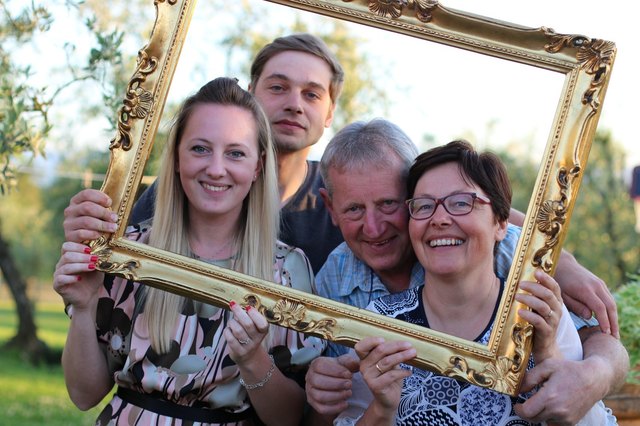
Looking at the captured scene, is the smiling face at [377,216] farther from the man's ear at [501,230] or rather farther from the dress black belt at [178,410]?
the dress black belt at [178,410]

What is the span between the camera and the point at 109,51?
4.39 metres

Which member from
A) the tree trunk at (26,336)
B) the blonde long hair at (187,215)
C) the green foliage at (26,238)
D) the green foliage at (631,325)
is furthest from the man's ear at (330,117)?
the green foliage at (26,238)

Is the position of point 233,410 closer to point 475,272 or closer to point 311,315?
point 311,315

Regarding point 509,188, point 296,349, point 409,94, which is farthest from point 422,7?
point 296,349

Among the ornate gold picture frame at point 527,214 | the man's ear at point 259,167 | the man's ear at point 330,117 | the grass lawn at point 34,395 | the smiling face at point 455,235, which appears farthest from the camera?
the grass lawn at point 34,395

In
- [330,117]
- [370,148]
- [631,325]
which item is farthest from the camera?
[631,325]

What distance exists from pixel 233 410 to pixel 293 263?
0.64 metres

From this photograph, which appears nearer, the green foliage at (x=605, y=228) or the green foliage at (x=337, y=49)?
the green foliage at (x=337, y=49)

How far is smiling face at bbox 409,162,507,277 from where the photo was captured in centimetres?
310

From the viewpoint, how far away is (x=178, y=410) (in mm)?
3334

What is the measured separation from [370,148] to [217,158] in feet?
2.04

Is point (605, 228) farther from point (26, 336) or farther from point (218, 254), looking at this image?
point (26, 336)

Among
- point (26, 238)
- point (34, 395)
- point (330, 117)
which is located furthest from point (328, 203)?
point (26, 238)

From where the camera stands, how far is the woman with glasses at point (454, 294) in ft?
10.1
